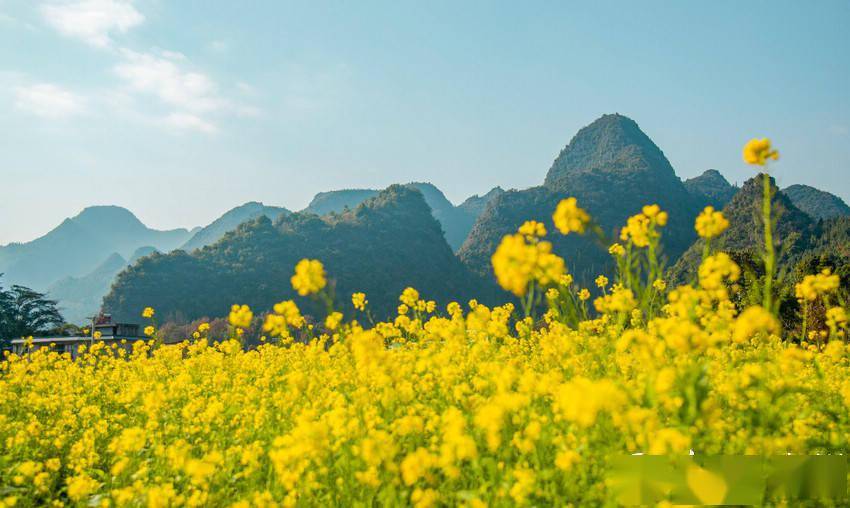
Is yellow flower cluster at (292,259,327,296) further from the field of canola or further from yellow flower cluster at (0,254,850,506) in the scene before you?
yellow flower cluster at (0,254,850,506)

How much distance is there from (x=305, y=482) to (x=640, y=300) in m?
2.10

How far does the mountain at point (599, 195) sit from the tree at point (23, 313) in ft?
204

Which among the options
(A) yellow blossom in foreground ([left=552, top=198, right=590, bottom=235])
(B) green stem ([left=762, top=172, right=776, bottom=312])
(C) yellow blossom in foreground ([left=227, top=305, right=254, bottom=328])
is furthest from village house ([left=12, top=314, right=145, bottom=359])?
(B) green stem ([left=762, top=172, right=776, bottom=312])

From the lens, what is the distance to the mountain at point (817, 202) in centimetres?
10325

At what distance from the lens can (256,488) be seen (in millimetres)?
3844

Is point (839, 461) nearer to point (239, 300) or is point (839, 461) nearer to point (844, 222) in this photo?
point (844, 222)

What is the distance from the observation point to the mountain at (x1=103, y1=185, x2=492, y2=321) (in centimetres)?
6738

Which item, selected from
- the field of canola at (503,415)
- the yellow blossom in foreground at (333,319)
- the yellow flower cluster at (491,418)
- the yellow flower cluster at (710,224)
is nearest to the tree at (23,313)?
the yellow flower cluster at (491,418)

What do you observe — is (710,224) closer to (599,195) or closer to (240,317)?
(240,317)

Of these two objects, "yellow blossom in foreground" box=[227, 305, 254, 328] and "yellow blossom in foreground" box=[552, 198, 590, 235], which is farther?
"yellow blossom in foreground" box=[227, 305, 254, 328]

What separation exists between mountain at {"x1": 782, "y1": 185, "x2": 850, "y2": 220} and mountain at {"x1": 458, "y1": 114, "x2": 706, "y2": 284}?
61.7 ft

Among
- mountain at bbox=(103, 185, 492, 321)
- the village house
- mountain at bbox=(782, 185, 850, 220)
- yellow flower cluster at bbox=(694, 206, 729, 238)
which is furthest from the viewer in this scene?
mountain at bbox=(782, 185, 850, 220)

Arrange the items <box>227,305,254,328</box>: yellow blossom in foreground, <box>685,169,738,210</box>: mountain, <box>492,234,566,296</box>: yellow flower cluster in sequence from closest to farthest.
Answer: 1. <box>492,234,566,296</box>: yellow flower cluster
2. <box>227,305,254,328</box>: yellow blossom in foreground
3. <box>685,169,738,210</box>: mountain

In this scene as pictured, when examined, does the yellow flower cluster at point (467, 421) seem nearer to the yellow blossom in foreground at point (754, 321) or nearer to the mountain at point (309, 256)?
the yellow blossom in foreground at point (754, 321)
